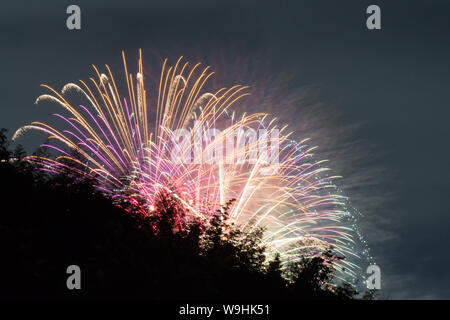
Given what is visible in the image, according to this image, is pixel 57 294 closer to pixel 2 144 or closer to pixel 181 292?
pixel 181 292

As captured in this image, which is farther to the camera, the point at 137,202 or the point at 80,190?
the point at 137,202
